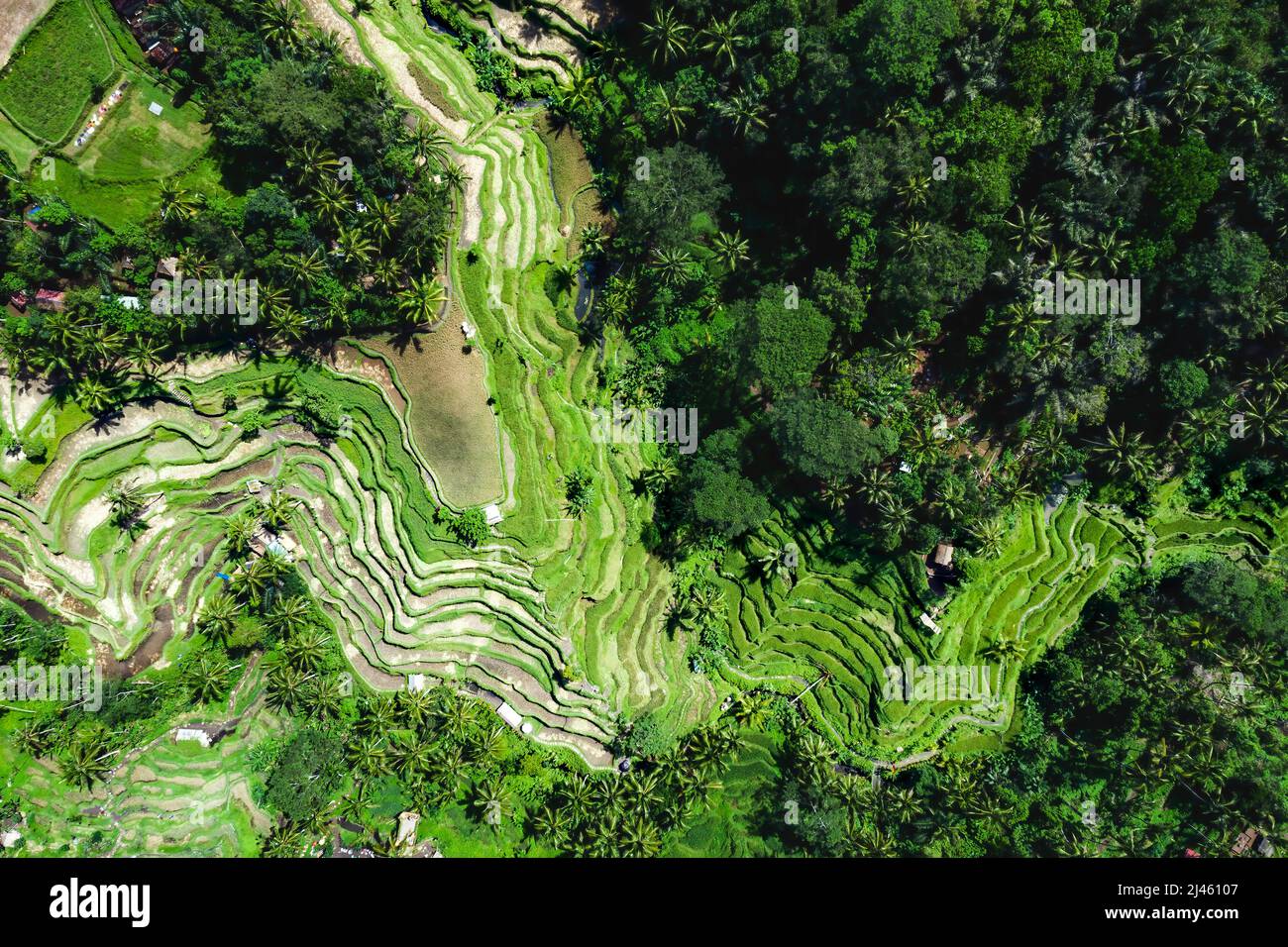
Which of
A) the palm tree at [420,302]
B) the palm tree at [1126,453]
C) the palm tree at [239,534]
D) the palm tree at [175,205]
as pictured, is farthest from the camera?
the palm tree at [1126,453]

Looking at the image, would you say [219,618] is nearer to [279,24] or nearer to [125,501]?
[125,501]

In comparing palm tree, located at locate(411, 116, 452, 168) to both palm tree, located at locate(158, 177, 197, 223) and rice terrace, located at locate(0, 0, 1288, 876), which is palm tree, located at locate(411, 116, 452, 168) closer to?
rice terrace, located at locate(0, 0, 1288, 876)

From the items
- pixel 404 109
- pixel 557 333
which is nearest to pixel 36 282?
pixel 404 109

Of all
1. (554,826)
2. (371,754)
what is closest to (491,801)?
(554,826)

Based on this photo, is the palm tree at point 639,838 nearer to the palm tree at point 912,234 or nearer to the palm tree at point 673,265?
the palm tree at point 673,265

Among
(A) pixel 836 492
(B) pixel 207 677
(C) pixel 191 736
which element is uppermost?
(A) pixel 836 492

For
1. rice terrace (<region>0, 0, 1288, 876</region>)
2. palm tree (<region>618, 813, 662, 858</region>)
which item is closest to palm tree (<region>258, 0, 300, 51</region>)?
rice terrace (<region>0, 0, 1288, 876</region>)

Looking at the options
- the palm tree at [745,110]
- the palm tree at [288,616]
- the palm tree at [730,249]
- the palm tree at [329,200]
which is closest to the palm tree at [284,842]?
the palm tree at [288,616]
